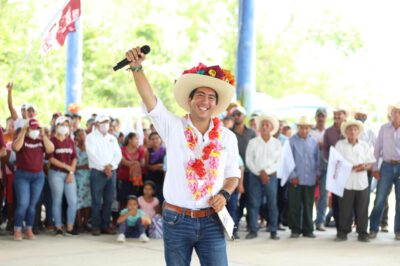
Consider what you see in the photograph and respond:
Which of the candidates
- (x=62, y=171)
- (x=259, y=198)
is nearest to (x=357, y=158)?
(x=259, y=198)

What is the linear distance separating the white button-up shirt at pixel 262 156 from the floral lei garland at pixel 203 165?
622cm

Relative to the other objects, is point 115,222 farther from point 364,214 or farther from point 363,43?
point 363,43

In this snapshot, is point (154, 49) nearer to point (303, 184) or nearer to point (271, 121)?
point (271, 121)

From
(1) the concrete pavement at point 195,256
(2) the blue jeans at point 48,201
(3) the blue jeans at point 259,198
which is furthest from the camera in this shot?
(2) the blue jeans at point 48,201

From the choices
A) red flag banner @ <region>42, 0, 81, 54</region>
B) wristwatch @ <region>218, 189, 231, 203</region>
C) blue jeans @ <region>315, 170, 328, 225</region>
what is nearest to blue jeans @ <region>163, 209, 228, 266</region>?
wristwatch @ <region>218, 189, 231, 203</region>

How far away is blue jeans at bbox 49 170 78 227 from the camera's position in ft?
36.9

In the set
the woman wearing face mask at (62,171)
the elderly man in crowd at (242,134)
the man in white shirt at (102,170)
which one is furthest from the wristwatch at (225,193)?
the elderly man in crowd at (242,134)

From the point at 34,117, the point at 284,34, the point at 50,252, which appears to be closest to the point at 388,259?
the point at 50,252

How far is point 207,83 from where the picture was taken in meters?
5.08

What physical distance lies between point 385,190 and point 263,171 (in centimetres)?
193

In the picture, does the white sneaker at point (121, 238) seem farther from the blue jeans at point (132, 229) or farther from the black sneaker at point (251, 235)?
→ the black sneaker at point (251, 235)

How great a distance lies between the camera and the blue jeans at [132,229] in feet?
36.1

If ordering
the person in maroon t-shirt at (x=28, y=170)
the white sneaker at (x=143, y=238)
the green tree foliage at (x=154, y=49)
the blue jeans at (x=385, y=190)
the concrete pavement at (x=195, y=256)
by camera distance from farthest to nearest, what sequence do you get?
the green tree foliage at (x=154, y=49)
the blue jeans at (x=385, y=190)
the white sneaker at (x=143, y=238)
the person in maroon t-shirt at (x=28, y=170)
the concrete pavement at (x=195, y=256)

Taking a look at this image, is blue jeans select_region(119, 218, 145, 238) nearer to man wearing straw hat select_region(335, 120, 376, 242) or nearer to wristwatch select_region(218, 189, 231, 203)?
man wearing straw hat select_region(335, 120, 376, 242)
